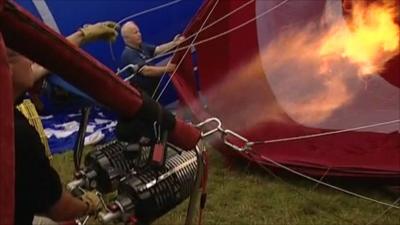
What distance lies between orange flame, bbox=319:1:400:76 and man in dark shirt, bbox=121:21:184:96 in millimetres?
992

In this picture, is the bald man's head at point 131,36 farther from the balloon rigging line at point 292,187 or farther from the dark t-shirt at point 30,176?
the dark t-shirt at point 30,176

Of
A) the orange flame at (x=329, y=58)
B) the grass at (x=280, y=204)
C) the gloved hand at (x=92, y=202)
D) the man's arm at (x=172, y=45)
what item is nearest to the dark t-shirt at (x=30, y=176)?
the gloved hand at (x=92, y=202)

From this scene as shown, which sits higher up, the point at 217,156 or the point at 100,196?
the point at 100,196

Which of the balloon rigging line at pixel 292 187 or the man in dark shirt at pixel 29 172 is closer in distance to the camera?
the man in dark shirt at pixel 29 172

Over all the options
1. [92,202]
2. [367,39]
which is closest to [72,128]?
[367,39]

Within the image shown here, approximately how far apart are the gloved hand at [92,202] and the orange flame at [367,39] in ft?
7.02

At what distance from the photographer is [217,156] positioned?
12.9ft

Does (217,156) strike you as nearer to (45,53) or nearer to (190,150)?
(190,150)

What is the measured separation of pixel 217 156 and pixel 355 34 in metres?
1.23

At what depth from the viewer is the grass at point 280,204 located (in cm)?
293

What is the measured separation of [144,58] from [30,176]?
3.21 m

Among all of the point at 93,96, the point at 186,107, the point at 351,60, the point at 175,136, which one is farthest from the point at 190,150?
the point at 186,107

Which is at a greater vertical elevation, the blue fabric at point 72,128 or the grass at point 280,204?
the blue fabric at point 72,128

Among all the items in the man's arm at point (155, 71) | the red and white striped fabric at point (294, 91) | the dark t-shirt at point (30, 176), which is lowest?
the red and white striped fabric at point (294, 91)
